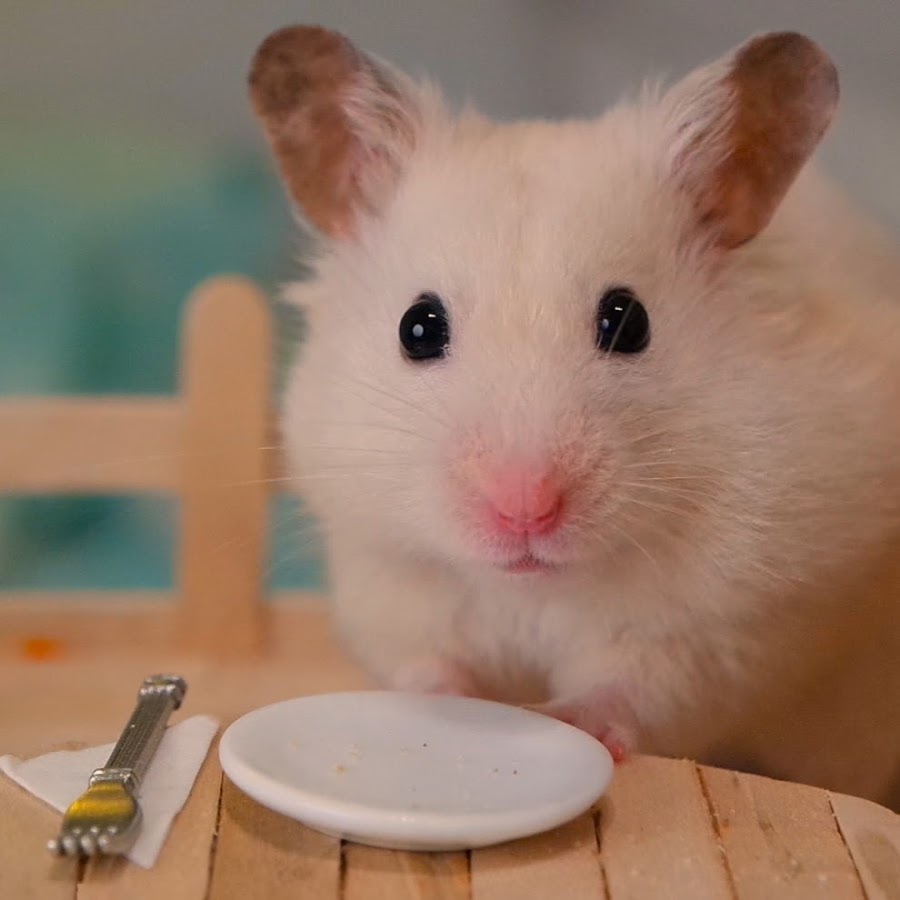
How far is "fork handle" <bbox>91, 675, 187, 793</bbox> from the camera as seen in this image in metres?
1.03

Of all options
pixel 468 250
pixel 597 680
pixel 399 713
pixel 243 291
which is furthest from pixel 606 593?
pixel 243 291

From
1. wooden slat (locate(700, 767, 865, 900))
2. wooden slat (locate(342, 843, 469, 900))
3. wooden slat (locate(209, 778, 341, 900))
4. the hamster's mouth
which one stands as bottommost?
wooden slat (locate(209, 778, 341, 900))

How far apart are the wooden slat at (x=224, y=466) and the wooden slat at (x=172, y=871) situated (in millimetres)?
858

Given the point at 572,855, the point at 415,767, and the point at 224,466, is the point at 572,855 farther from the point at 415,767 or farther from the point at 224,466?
the point at 224,466

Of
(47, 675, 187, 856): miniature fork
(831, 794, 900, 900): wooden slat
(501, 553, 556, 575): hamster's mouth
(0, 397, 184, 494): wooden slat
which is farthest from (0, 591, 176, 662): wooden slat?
(831, 794, 900, 900): wooden slat

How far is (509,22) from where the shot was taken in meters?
1.90

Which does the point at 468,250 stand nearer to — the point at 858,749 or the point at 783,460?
the point at 783,460

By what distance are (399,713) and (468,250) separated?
44 centimetres

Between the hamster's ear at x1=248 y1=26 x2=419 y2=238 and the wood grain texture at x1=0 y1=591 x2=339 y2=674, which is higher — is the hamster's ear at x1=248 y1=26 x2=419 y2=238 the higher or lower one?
the higher one

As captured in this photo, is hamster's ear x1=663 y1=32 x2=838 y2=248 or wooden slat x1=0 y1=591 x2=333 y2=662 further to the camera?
wooden slat x1=0 y1=591 x2=333 y2=662

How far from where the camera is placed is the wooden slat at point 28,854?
36.0 inches

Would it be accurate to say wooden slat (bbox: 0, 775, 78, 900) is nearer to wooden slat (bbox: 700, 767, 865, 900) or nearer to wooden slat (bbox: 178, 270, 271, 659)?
wooden slat (bbox: 700, 767, 865, 900)

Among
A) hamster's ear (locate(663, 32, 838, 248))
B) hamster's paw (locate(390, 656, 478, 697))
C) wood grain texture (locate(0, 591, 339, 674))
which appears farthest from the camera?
wood grain texture (locate(0, 591, 339, 674))

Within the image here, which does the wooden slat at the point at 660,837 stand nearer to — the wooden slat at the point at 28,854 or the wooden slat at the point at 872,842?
the wooden slat at the point at 872,842
